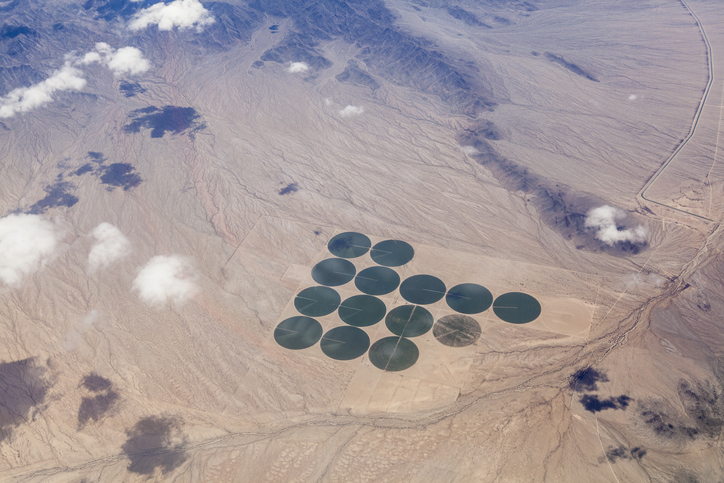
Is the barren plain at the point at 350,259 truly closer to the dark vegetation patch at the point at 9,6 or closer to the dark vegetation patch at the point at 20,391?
the dark vegetation patch at the point at 20,391

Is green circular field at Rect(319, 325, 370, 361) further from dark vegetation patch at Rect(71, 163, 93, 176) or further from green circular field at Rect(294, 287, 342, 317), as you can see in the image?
dark vegetation patch at Rect(71, 163, 93, 176)

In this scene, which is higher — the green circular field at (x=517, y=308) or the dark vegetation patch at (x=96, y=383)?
the green circular field at (x=517, y=308)

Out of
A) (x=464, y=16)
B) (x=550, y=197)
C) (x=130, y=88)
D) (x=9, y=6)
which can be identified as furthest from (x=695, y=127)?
(x=9, y=6)

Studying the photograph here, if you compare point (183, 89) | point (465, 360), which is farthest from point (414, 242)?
point (183, 89)

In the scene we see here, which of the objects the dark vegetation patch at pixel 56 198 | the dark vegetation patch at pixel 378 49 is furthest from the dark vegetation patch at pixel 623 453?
the dark vegetation patch at pixel 56 198

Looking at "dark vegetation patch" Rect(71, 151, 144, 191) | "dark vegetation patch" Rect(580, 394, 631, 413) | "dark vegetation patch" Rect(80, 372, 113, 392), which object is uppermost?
"dark vegetation patch" Rect(580, 394, 631, 413)

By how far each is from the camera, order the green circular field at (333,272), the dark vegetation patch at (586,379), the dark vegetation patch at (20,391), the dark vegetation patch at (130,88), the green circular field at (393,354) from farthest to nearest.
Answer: the dark vegetation patch at (130,88) < the green circular field at (333,272) < the green circular field at (393,354) < the dark vegetation patch at (586,379) < the dark vegetation patch at (20,391)

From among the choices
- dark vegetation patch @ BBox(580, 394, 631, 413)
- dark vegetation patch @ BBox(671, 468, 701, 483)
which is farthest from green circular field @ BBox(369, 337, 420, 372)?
dark vegetation patch @ BBox(671, 468, 701, 483)
